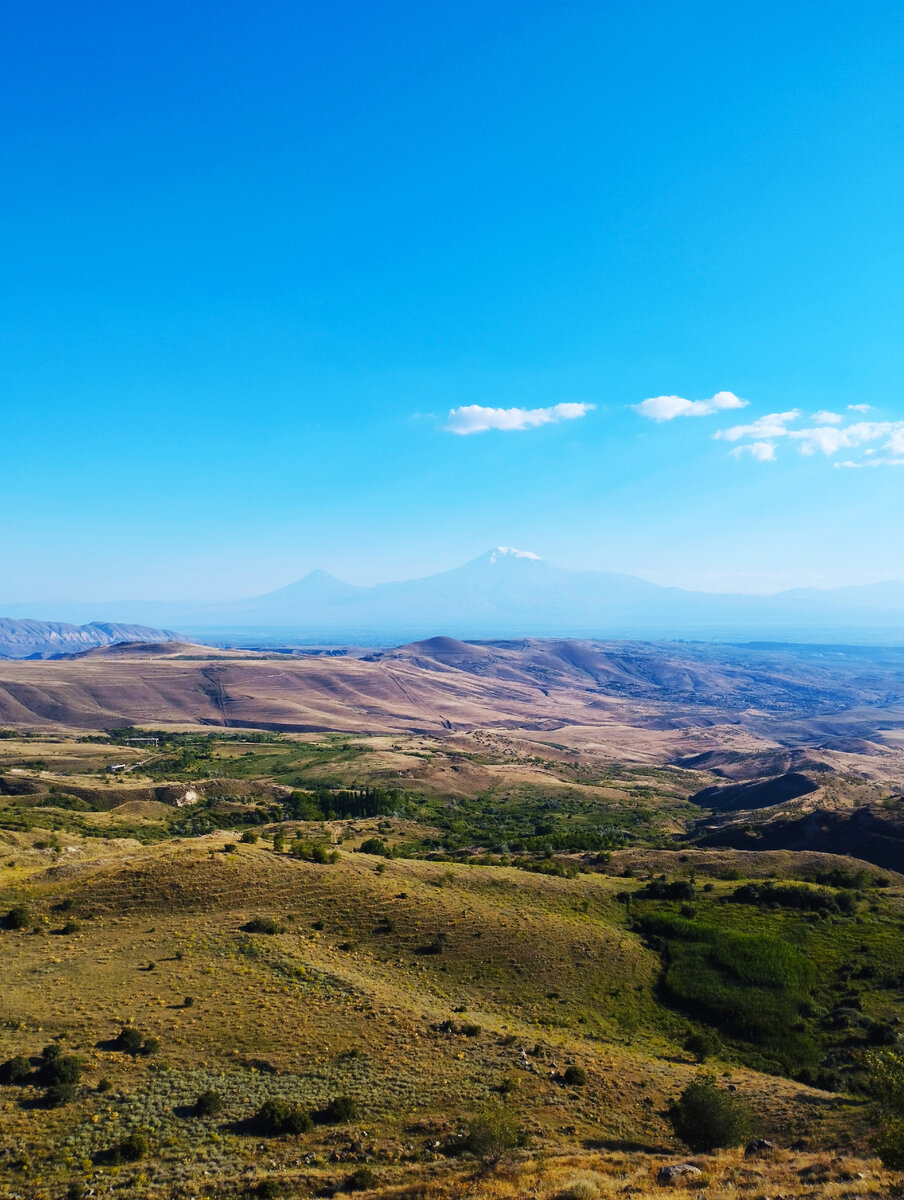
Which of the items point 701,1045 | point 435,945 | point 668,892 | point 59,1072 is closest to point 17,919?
point 59,1072

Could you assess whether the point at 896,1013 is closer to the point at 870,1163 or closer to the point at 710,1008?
the point at 710,1008

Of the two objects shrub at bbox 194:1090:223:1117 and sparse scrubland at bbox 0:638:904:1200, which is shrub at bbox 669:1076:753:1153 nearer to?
sparse scrubland at bbox 0:638:904:1200

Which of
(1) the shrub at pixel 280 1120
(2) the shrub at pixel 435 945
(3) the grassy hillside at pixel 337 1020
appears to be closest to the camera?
(3) the grassy hillside at pixel 337 1020

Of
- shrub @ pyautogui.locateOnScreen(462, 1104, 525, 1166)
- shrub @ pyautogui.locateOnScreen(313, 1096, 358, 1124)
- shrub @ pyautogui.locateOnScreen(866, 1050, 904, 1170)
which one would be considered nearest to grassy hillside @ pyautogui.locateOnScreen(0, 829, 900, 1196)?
shrub @ pyautogui.locateOnScreen(313, 1096, 358, 1124)

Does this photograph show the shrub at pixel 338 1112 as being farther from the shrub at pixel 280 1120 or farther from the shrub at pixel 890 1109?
the shrub at pixel 890 1109

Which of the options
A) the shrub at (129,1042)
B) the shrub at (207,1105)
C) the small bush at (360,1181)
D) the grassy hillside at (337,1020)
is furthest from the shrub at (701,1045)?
the shrub at (129,1042)

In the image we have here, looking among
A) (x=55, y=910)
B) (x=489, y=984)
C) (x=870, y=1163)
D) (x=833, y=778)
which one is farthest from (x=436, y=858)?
(x=833, y=778)
